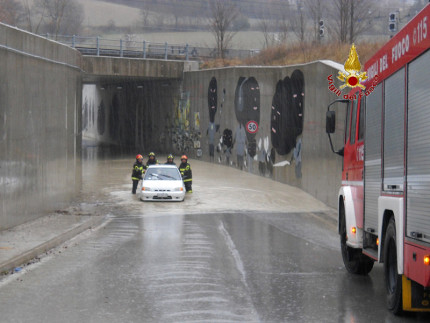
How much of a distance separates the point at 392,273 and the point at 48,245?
26.1 ft

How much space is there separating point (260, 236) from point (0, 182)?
6214mm

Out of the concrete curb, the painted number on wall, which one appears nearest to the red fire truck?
the concrete curb

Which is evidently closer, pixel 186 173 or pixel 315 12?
pixel 186 173

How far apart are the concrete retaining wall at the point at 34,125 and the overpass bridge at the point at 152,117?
1.0 inches

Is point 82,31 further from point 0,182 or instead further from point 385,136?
point 385,136

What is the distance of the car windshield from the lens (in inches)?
1047

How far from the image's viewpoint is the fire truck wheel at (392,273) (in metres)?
8.11

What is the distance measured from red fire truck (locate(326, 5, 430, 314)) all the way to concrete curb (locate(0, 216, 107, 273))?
5494mm

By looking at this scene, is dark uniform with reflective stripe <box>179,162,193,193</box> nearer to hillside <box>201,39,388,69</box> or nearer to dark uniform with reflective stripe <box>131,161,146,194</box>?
dark uniform with reflective stripe <box>131,161,146,194</box>

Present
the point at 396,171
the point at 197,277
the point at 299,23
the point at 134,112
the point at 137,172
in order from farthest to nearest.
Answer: the point at 299,23
the point at 134,112
the point at 137,172
the point at 197,277
the point at 396,171

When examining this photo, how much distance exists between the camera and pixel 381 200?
8789 mm

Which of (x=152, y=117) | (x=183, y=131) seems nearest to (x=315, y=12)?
(x=152, y=117)

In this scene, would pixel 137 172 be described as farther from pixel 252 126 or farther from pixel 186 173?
pixel 252 126

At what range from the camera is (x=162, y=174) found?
26953 mm
